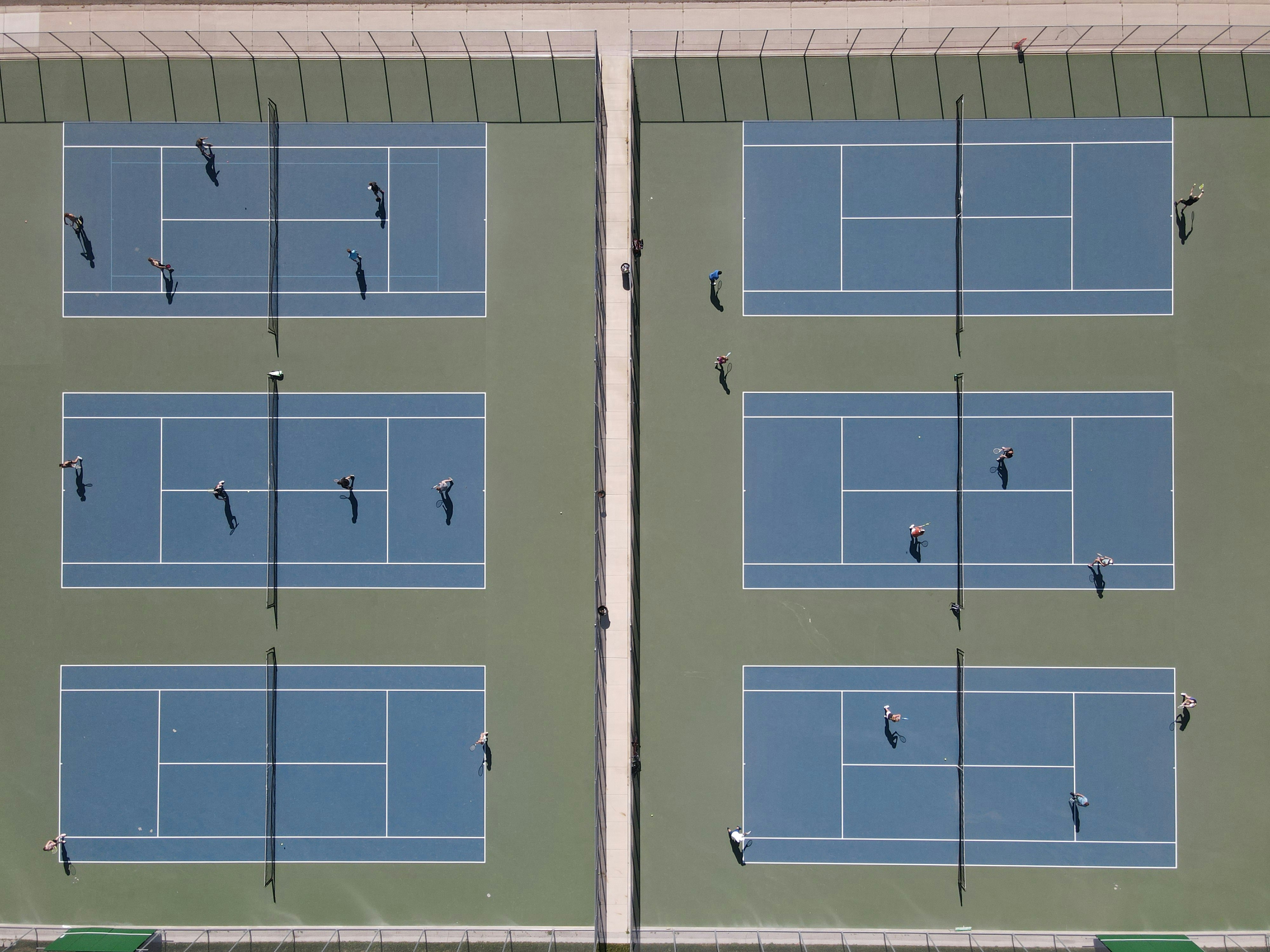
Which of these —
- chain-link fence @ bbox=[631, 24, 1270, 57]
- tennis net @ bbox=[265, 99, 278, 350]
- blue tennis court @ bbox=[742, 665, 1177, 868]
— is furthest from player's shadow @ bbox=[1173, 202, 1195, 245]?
tennis net @ bbox=[265, 99, 278, 350]

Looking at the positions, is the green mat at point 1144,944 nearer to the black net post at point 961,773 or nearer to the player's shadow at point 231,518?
the black net post at point 961,773

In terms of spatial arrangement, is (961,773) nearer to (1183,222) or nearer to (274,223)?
(1183,222)

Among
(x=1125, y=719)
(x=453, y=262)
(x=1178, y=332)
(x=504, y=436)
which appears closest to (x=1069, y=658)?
(x=1125, y=719)

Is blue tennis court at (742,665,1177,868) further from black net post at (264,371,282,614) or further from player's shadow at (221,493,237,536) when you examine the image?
player's shadow at (221,493,237,536)

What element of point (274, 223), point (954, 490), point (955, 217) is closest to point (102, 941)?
point (274, 223)

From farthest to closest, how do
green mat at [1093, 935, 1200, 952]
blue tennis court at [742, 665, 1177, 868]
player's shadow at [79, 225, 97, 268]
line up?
1. player's shadow at [79, 225, 97, 268]
2. blue tennis court at [742, 665, 1177, 868]
3. green mat at [1093, 935, 1200, 952]

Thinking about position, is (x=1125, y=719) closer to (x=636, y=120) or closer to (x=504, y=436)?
(x=504, y=436)

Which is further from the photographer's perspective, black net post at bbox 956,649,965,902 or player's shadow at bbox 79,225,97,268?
player's shadow at bbox 79,225,97,268
